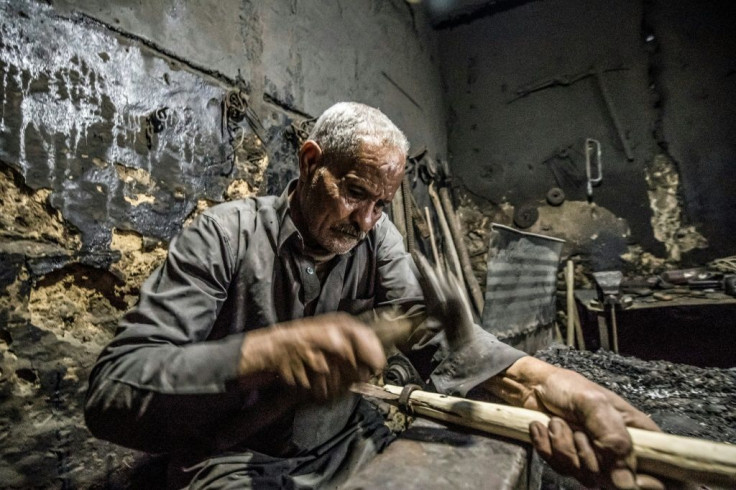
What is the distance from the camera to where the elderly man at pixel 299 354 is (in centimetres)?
92

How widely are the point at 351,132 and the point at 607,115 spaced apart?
520 centimetres

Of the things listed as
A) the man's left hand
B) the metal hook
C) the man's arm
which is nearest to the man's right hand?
the man's arm

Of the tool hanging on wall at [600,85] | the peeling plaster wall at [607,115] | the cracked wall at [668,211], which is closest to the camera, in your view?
the peeling plaster wall at [607,115]

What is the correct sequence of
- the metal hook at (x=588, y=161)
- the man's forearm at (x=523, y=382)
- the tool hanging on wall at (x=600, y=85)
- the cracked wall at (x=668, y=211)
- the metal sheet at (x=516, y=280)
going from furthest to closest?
the metal hook at (x=588, y=161), the tool hanging on wall at (x=600, y=85), the cracked wall at (x=668, y=211), the metal sheet at (x=516, y=280), the man's forearm at (x=523, y=382)

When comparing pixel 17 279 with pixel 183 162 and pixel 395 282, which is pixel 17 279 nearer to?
pixel 183 162

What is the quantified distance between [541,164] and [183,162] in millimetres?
5107

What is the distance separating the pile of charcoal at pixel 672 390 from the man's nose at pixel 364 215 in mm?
2004

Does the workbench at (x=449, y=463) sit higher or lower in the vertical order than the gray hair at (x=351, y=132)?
lower

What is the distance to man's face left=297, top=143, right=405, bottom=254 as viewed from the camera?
140 cm

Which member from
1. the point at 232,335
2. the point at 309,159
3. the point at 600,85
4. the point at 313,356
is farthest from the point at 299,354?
the point at 600,85

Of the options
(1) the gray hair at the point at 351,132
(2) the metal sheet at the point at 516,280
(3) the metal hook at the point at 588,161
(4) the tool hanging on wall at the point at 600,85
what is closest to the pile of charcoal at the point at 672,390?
(2) the metal sheet at the point at 516,280

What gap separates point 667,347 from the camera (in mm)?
4328

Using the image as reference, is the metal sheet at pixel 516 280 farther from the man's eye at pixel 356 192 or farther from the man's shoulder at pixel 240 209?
the man's shoulder at pixel 240 209

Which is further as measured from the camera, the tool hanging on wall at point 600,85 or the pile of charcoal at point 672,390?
the tool hanging on wall at point 600,85
